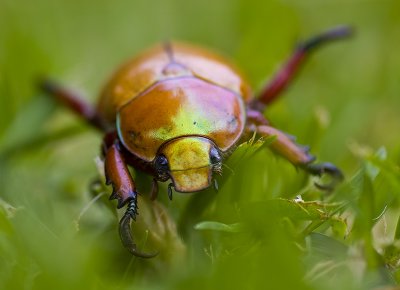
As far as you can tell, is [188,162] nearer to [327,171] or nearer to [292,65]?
[327,171]

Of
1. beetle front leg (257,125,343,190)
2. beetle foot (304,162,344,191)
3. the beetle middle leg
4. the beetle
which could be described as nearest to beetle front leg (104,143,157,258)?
the beetle

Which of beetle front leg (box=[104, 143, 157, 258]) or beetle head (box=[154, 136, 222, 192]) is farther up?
beetle head (box=[154, 136, 222, 192])

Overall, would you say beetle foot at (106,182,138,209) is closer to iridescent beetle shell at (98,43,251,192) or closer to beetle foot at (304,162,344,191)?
iridescent beetle shell at (98,43,251,192)

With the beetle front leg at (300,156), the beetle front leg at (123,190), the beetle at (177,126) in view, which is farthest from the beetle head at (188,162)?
the beetle front leg at (300,156)

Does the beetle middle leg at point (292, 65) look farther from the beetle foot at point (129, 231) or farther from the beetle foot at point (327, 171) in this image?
the beetle foot at point (129, 231)

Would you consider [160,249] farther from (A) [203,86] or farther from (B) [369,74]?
(B) [369,74]

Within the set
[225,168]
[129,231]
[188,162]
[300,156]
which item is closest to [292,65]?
[300,156]

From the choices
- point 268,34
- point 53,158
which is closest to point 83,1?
point 268,34
